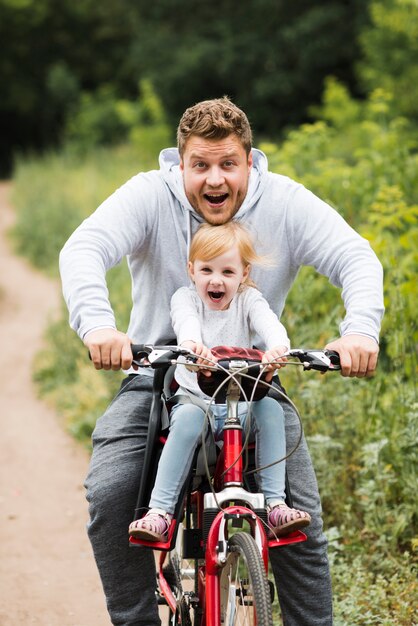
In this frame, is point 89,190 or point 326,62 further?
point 326,62

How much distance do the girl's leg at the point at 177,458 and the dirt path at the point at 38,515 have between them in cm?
168

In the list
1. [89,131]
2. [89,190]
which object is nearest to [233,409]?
[89,190]

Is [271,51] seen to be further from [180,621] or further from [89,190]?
[180,621]

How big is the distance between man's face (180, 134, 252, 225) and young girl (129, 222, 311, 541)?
10cm

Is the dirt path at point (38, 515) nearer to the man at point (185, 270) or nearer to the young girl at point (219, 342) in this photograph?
the man at point (185, 270)

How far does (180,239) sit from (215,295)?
358 millimetres

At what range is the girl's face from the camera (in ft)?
10.7

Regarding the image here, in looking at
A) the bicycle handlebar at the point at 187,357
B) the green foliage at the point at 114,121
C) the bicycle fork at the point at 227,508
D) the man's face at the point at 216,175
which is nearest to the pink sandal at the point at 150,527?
the bicycle fork at the point at 227,508

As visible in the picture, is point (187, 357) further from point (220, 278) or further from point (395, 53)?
point (395, 53)

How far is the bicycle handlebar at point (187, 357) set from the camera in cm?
297

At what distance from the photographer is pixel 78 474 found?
7.14 metres

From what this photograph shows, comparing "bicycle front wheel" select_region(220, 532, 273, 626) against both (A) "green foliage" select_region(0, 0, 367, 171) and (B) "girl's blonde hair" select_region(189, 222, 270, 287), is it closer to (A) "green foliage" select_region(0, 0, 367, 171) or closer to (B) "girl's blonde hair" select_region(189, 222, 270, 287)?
(B) "girl's blonde hair" select_region(189, 222, 270, 287)

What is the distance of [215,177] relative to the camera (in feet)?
11.2

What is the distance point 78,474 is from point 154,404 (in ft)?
13.0
